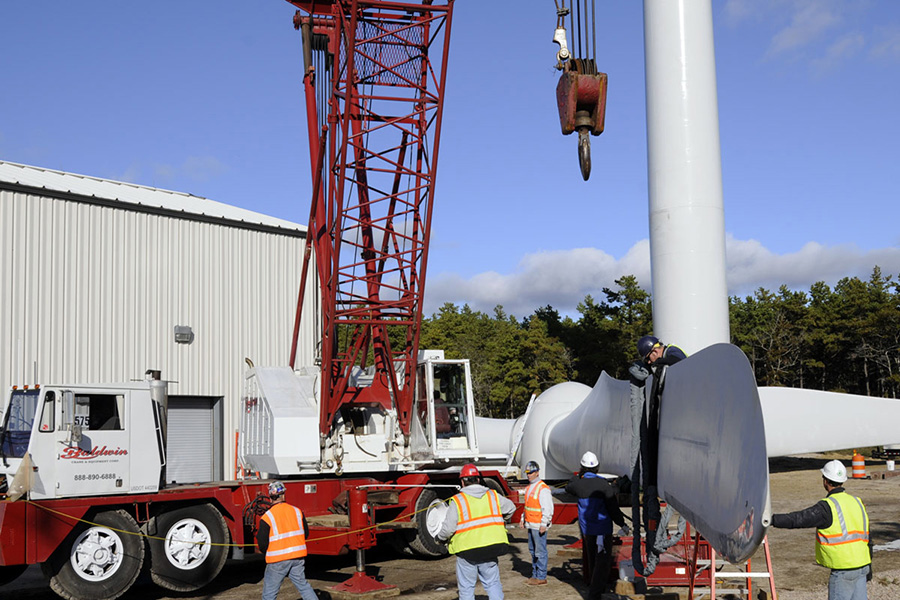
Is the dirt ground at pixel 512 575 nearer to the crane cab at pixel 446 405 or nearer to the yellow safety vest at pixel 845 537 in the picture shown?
the crane cab at pixel 446 405

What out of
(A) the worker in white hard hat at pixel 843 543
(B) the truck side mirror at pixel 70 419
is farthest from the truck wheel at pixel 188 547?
(A) the worker in white hard hat at pixel 843 543

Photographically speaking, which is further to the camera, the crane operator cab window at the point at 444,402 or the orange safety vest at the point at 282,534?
the crane operator cab window at the point at 444,402

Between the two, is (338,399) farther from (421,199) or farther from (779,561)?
(779,561)

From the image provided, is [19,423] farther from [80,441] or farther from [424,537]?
[424,537]

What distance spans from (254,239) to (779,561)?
17601mm

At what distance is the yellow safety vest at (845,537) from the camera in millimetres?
7535

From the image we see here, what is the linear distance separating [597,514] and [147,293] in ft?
53.2

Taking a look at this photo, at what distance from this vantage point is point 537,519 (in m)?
12.3

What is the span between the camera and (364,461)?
53.1 feet

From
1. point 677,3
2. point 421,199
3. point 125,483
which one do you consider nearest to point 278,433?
point 125,483

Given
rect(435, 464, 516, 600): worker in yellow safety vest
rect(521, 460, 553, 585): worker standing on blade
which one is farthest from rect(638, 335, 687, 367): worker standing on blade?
rect(521, 460, 553, 585): worker standing on blade

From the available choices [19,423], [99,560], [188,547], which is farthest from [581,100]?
[99,560]

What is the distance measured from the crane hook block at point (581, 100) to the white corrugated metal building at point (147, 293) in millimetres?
9223

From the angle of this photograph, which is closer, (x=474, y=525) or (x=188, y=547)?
(x=474, y=525)
